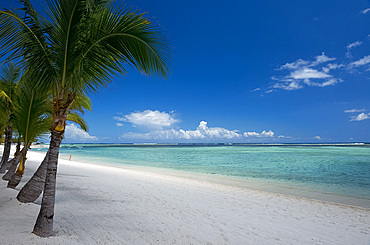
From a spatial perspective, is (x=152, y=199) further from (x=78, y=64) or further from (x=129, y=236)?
(x=78, y=64)

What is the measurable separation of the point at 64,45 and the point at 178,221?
438 centimetres

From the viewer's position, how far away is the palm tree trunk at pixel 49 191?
3205 millimetres

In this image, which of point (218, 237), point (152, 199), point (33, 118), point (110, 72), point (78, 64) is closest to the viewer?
point (78, 64)

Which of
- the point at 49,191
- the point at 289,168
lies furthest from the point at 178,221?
the point at 289,168

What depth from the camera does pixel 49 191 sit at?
10.9ft

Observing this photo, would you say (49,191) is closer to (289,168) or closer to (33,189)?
(33,189)

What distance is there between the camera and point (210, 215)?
19.1 ft

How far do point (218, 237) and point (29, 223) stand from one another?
359 cm

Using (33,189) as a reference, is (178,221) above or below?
below

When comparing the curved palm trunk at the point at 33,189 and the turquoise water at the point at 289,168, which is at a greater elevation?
the curved palm trunk at the point at 33,189

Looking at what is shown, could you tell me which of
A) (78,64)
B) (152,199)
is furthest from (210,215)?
(78,64)

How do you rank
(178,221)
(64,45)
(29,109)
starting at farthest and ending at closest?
(29,109) < (178,221) < (64,45)

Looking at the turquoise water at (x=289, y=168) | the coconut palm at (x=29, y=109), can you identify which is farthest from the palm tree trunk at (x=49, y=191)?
the turquoise water at (x=289, y=168)

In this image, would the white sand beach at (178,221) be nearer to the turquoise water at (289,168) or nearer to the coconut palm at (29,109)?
the coconut palm at (29,109)
